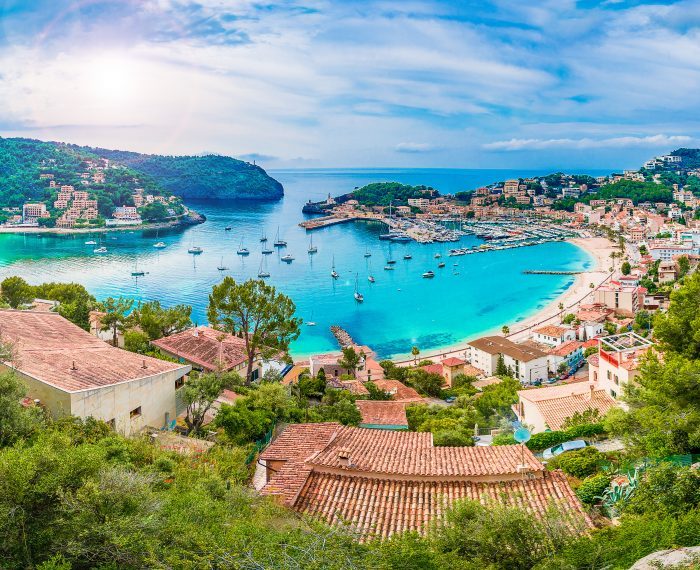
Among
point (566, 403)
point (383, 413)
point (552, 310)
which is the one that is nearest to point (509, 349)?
point (383, 413)

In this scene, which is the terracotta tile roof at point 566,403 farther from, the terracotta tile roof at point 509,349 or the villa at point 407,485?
the terracotta tile roof at point 509,349

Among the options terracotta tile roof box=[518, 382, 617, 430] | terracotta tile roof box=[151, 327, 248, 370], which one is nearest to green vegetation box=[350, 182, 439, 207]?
terracotta tile roof box=[151, 327, 248, 370]

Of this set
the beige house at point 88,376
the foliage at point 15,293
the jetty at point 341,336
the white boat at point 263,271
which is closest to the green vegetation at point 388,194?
the white boat at point 263,271

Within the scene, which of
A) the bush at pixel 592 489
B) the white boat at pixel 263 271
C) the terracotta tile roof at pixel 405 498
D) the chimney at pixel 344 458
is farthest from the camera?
the white boat at pixel 263 271

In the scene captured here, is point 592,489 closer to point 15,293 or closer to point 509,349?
point 15,293

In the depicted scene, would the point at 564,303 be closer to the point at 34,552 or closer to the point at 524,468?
the point at 524,468
